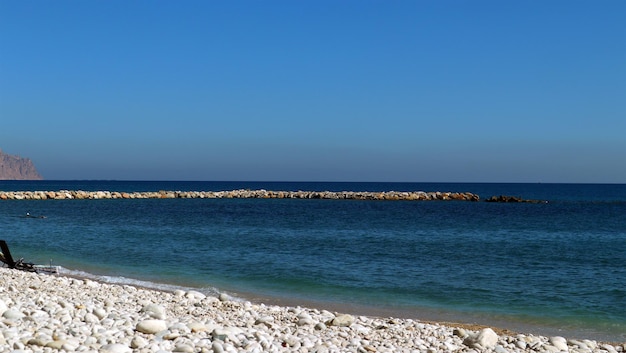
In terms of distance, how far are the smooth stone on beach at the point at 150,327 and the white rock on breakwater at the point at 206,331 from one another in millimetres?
13

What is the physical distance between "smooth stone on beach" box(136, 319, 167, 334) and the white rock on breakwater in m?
0.01

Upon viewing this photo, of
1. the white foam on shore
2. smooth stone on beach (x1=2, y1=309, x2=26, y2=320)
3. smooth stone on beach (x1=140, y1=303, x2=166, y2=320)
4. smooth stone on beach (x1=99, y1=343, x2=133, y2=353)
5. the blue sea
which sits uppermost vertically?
smooth stone on beach (x1=2, y1=309, x2=26, y2=320)

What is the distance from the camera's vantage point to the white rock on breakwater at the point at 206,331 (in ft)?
24.4

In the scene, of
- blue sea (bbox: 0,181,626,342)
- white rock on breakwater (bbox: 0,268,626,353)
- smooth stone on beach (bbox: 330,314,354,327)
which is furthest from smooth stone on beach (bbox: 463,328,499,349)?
blue sea (bbox: 0,181,626,342)

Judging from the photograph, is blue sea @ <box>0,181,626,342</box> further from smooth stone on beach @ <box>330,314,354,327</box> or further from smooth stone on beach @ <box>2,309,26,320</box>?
smooth stone on beach @ <box>2,309,26,320</box>

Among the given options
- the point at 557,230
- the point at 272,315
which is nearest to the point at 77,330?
the point at 272,315

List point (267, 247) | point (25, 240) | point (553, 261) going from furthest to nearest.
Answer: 1. point (25, 240)
2. point (267, 247)
3. point (553, 261)

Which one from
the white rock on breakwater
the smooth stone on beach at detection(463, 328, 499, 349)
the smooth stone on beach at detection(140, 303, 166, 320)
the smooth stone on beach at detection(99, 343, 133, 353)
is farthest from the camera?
the smooth stone on beach at detection(140, 303, 166, 320)

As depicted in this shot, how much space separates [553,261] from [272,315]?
14048 mm

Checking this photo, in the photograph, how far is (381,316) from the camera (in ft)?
41.4

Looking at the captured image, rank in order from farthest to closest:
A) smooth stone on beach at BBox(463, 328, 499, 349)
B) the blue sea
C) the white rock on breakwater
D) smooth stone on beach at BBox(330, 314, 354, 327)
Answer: the blue sea < smooth stone on beach at BBox(330, 314, 354, 327) < smooth stone on beach at BBox(463, 328, 499, 349) < the white rock on breakwater

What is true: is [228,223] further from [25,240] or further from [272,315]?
[272,315]

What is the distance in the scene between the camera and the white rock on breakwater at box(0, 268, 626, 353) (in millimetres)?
7430

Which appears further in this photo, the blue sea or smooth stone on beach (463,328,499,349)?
the blue sea
